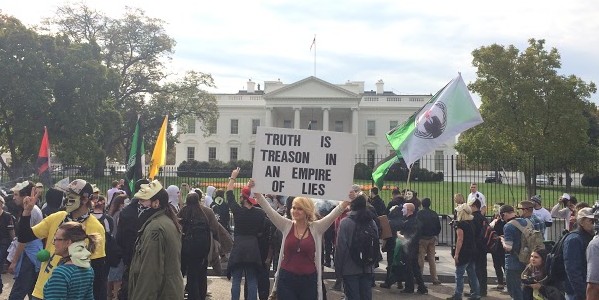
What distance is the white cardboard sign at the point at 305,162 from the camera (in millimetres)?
5316

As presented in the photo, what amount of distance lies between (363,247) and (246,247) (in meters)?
1.54

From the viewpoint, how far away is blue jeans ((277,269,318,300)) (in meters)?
5.04

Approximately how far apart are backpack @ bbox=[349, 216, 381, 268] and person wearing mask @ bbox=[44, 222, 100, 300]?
3.16 m

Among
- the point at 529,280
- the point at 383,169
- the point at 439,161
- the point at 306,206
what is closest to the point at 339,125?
the point at 439,161

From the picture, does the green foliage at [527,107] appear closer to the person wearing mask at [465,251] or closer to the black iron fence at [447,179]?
the black iron fence at [447,179]

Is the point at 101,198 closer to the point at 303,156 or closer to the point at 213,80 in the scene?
the point at 303,156

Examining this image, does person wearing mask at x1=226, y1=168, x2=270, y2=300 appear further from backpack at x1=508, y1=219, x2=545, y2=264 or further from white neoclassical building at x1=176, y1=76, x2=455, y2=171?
white neoclassical building at x1=176, y1=76, x2=455, y2=171

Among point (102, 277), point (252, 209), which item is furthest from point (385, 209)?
point (102, 277)

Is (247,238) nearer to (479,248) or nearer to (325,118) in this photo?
(479,248)

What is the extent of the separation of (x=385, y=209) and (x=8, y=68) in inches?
1000

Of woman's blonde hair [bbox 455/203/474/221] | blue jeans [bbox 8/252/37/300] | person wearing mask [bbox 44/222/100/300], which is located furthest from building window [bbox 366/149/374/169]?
person wearing mask [bbox 44/222/100/300]

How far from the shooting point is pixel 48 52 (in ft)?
101

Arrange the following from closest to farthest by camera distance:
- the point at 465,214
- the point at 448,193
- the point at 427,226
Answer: the point at 465,214 < the point at 427,226 < the point at 448,193

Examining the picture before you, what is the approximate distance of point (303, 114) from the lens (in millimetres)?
72812
